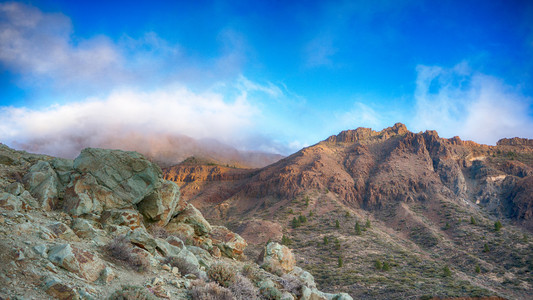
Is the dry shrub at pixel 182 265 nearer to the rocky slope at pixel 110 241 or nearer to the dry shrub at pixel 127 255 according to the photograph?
the rocky slope at pixel 110 241

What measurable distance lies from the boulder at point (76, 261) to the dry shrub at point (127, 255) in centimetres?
162

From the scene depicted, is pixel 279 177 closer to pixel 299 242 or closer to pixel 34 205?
pixel 299 242

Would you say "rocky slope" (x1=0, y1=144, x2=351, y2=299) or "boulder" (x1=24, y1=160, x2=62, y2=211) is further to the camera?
"boulder" (x1=24, y1=160, x2=62, y2=211)

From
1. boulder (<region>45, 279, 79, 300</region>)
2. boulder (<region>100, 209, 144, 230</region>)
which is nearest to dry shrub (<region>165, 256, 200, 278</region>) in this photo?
boulder (<region>45, 279, 79, 300</region>)

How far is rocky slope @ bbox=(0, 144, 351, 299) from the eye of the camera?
676cm

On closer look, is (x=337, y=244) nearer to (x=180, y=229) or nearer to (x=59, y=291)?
(x=180, y=229)

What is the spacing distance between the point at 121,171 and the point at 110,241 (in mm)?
8342

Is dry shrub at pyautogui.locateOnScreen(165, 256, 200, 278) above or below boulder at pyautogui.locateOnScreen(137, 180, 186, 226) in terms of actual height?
below

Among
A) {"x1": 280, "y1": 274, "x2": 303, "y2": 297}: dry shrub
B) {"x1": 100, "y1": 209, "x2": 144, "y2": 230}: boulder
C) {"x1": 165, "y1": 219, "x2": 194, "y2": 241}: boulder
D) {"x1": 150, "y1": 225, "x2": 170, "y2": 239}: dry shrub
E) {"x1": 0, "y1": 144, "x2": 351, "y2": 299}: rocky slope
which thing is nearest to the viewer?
{"x1": 0, "y1": 144, "x2": 351, "y2": 299}: rocky slope

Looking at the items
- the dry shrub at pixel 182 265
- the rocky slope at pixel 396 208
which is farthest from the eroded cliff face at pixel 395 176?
the dry shrub at pixel 182 265

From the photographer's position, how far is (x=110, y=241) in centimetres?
1108

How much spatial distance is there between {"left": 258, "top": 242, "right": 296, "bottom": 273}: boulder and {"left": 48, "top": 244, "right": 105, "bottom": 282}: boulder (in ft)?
46.4

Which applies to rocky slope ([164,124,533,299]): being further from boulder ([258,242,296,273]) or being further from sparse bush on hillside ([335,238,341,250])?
boulder ([258,242,296,273])

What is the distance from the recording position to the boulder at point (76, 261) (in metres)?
7.09
